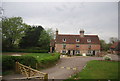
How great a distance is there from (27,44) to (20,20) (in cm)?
1090

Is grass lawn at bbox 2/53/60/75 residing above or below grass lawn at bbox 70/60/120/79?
above

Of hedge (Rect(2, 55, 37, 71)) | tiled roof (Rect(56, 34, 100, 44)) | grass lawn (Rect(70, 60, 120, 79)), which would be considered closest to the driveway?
grass lawn (Rect(70, 60, 120, 79))

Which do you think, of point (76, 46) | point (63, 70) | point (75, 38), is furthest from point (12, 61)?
point (75, 38)

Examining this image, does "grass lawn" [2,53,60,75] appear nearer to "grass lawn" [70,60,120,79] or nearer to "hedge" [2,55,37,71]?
"hedge" [2,55,37,71]

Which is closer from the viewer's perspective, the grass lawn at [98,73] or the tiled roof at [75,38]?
the grass lawn at [98,73]

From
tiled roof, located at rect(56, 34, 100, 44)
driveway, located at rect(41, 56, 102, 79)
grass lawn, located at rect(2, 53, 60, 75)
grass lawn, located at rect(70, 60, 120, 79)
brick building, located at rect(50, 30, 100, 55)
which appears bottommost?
driveway, located at rect(41, 56, 102, 79)

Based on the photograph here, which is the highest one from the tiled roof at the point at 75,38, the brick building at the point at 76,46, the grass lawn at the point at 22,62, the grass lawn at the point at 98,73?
the tiled roof at the point at 75,38

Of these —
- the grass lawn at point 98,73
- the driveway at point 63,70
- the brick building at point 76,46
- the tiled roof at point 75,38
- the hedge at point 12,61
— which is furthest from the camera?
the tiled roof at point 75,38

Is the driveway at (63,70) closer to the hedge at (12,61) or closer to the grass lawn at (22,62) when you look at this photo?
the grass lawn at (22,62)

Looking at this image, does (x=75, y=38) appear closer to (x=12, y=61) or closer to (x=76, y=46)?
(x=76, y=46)

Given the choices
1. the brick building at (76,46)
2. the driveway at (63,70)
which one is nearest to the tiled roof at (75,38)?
the brick building at (76,46)

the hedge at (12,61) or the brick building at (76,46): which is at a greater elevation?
the brick building at (76,46)

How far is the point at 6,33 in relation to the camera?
1528 inches

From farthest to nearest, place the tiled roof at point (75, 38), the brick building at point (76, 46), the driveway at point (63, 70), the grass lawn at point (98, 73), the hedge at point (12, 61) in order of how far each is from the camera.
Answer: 1. the tiled roof at point (75, 38)
2. the brick building at point (76, 46)
3. the hedge at point (12, 61)
4. the driveway at point (63, 70)
5. the grass lawn at point (98, 73)
